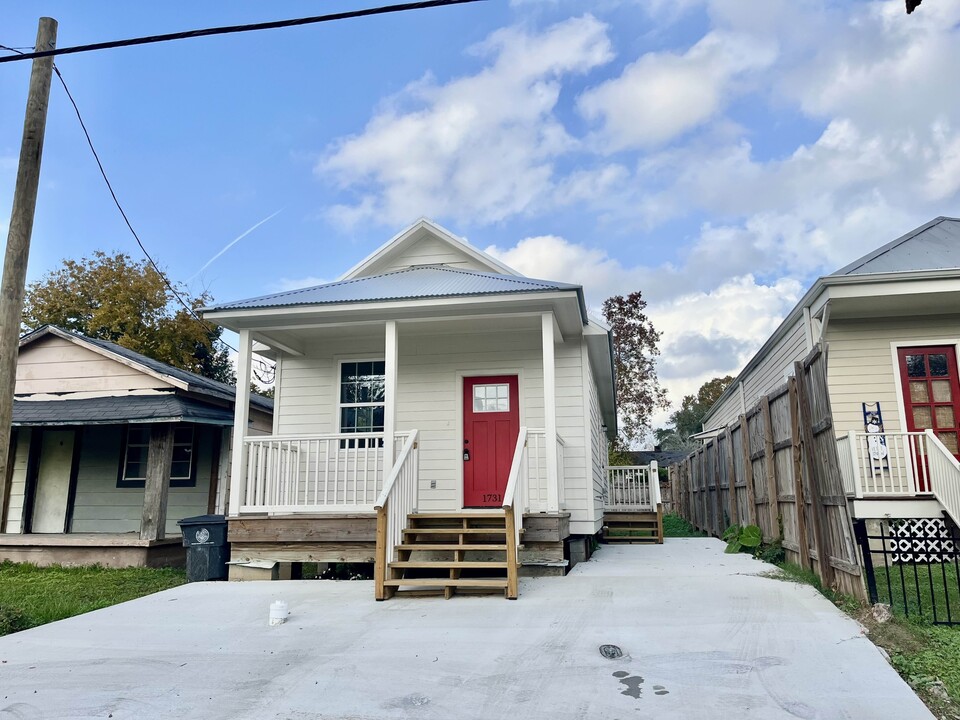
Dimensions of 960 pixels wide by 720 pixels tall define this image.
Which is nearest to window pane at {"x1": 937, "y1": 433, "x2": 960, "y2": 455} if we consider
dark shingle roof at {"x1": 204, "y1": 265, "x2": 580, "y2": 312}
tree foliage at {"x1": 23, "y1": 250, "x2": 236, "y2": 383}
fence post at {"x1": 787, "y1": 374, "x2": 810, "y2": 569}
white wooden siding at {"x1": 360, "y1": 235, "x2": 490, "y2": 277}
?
fence post at {"x1": 787, "y1": 374, "x2": 810, "y2": 569}

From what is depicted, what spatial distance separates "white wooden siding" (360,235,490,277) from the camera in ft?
36.5

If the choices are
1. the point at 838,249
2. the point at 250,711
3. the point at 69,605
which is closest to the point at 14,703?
the point at 250,711

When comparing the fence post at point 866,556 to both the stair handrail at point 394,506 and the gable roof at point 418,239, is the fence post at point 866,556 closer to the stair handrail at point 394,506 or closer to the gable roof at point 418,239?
the stair handrail at point 394,506

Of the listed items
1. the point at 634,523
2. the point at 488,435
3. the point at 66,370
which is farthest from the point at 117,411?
the point at 634,523

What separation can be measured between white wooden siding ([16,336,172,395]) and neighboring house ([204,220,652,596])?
11.2 ft

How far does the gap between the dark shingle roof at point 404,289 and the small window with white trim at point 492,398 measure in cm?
164

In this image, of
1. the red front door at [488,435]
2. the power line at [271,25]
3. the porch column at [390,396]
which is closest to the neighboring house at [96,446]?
the porch column at [390,396]

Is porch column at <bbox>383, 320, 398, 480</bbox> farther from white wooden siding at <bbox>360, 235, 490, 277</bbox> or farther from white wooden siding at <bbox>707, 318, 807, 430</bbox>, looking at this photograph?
white wooden siding at <bbox>707, 318, 807, 430</bbox>

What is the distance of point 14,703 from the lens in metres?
3.76

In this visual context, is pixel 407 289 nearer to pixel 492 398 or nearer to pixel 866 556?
pixel 492 398

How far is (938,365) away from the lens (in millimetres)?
9602

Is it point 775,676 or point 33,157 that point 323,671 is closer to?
point 775,676

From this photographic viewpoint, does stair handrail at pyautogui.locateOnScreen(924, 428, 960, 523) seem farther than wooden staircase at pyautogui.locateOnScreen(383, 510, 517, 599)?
Yes

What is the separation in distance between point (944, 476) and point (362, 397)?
7.76m
